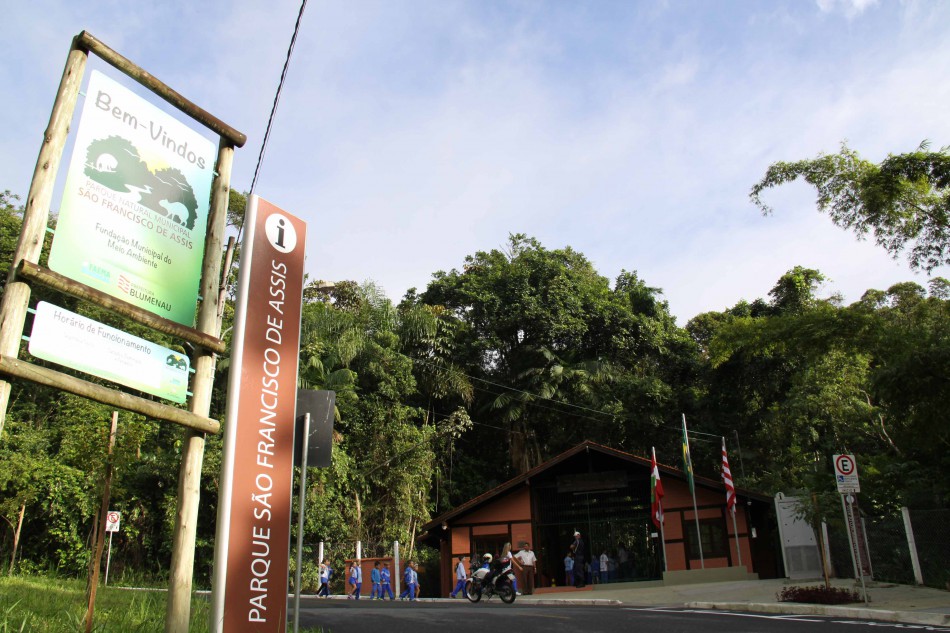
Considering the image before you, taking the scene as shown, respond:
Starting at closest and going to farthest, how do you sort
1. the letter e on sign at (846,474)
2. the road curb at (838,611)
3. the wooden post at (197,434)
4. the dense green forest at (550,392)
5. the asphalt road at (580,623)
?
the wooden post at (197,434) < the asphalt road at (580,623) < the road curb at (838,611) < the letter e on sign at (846,474) < the dense green forest at (550,392)

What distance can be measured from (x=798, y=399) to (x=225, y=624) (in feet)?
85.5

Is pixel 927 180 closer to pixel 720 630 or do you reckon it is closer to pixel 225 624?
pixel 720 630

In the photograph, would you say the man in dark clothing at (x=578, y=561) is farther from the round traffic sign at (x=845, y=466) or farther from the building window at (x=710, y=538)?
the round traffic sign at (x=845, y=466)

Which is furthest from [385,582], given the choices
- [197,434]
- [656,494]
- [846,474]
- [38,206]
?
[38,206]

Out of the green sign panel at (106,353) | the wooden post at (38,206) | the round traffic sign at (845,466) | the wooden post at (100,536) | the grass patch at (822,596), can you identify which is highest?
the wooden post at (38,206)

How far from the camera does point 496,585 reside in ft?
54.1

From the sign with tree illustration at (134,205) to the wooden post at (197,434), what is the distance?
13 cm

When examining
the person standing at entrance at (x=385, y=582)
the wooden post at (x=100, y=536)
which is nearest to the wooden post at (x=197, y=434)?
the wooden post at (x=100, y=536)

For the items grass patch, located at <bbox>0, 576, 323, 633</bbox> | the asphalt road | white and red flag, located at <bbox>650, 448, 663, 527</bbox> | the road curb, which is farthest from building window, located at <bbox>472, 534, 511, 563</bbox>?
grass patch, located at <bbox>0, 576, 323, 633</bbox>

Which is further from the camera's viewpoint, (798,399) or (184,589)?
(798,399)

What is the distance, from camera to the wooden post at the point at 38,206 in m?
5.07

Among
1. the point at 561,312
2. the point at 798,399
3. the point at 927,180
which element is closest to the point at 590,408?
the point at 561,312

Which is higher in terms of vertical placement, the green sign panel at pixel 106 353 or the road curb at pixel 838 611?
the green sign panel at pixel 106 353

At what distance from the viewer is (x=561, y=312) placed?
36.5 metres
